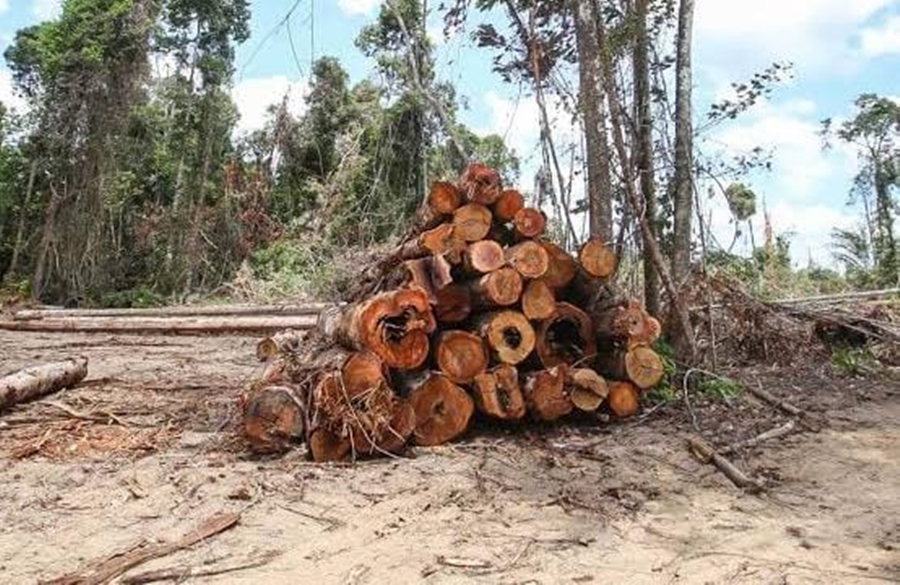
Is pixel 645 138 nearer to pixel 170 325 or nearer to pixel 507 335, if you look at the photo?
pixel 507 335

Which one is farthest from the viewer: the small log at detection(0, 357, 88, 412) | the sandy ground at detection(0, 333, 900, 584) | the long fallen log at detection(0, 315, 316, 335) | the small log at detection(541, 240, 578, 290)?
the long fallen log at detection(0, 315, 316, 335)

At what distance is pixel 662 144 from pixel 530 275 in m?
2.12

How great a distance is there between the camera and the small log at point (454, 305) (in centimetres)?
481

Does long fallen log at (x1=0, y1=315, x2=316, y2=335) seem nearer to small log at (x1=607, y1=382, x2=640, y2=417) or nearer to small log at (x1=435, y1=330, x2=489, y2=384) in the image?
small log at (x1=435, y1=330, x2=489, y2=384)

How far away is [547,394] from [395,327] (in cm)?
112

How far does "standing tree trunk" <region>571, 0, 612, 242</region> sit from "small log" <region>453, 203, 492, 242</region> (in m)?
1.44

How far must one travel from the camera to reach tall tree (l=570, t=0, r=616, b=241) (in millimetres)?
6062

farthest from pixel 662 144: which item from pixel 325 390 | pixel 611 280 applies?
pixel 325 390

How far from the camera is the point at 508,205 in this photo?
5078 mm

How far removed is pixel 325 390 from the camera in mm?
4207

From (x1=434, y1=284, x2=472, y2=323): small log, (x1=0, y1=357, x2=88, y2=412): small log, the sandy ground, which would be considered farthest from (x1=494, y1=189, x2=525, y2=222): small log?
(x1=0, y1=357, x2=88, y2=412): small log

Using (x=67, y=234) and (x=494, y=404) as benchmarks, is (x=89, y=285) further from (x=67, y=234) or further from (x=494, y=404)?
(x=494, y=404)

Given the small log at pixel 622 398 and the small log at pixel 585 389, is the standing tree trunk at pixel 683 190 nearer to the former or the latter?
the small log at pixel 622 398

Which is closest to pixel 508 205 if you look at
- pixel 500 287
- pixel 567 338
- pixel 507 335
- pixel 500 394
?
pixel 500 287
